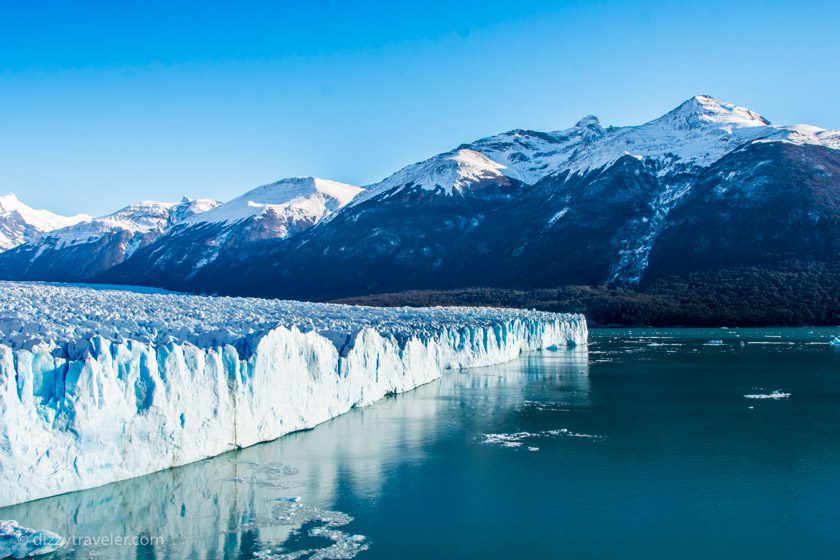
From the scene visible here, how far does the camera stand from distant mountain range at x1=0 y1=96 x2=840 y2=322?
87.7m

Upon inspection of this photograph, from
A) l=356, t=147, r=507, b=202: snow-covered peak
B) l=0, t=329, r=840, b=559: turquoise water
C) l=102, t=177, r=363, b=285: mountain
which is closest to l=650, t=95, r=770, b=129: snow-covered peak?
l=356, t=147, r=507, b=202: snow-covered peak

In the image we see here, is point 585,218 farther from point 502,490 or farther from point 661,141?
point 502,490

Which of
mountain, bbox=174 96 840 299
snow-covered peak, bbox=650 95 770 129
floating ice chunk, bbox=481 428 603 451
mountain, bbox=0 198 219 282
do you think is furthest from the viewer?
mountain, bbox=0 198 219 282

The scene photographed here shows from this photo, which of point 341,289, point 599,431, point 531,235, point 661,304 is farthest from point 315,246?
point 599,431

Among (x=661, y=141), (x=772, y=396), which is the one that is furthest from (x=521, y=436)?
(x=661, y=141)

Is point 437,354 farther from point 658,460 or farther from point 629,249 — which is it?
point 629,249

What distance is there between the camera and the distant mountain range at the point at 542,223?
8769 centimetres

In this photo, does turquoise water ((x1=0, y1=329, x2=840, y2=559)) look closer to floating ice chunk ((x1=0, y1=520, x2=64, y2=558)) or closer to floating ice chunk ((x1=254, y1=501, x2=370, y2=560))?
floating ice chunk ((x1=254, y1=501, x2=370, y2=560))

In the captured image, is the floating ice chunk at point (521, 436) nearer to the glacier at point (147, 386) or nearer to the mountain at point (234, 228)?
the glacier at point (147, 386)

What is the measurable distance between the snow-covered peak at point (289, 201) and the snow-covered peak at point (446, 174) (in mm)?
23183

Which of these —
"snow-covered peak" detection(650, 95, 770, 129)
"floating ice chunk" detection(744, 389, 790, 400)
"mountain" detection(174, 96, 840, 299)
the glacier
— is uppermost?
"snow-covered peak" detection(650, 95, 770, 129)

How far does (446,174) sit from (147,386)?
129154mm

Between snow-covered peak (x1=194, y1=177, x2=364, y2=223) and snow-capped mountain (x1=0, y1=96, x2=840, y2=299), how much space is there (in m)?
1.06

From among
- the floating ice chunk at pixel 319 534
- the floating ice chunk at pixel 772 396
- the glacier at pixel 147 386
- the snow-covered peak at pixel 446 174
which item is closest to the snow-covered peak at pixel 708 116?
the snow-covered peak at pixel 446 174
